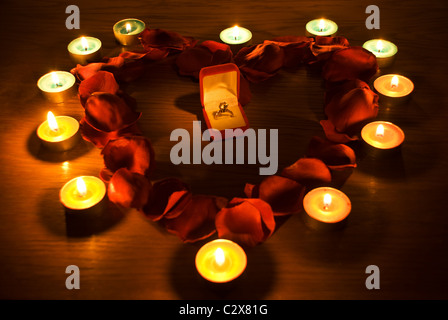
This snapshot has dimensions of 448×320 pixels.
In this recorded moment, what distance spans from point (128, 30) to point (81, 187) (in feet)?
2.00

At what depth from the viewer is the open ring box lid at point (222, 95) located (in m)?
1.06

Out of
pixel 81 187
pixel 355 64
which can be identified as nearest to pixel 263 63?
pixel 355 64

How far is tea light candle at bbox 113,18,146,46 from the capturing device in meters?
1.32

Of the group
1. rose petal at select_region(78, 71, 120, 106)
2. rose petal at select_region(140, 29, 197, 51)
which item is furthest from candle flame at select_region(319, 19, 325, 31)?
rose petal at select_region(78, 71, 120, 106)

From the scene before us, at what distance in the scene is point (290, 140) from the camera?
41.3 inches

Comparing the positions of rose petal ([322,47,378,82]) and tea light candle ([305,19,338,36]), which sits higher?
tea light candle ([305,19,338,36])

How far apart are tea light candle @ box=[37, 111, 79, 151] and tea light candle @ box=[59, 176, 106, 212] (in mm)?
127

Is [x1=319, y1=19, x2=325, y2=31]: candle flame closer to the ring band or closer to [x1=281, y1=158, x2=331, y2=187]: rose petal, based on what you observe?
the ring band

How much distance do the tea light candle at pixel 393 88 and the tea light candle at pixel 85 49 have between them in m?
0.72

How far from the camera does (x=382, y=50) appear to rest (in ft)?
4.15

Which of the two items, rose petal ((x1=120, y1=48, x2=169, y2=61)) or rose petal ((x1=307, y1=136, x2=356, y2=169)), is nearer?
rose petal ((x1=307, y1=136, x2=356, y2=169))

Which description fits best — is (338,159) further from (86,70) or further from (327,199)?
(86,70)

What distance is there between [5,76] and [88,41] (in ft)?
0.78

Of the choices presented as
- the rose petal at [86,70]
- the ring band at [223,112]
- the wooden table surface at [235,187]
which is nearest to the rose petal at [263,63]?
the wooden table surface at [235,187]
